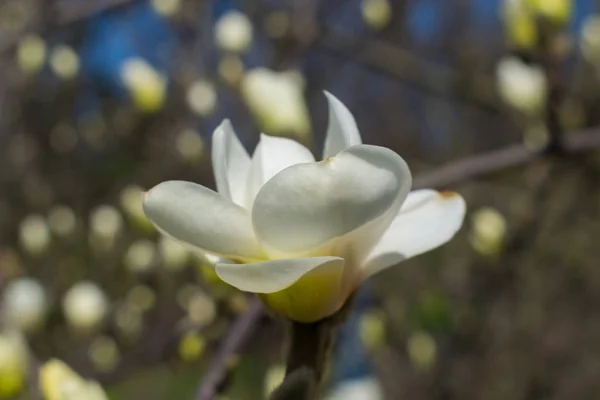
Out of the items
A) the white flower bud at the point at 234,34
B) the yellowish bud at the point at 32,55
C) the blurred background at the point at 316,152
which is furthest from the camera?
the yellowish bud at the point at 32,55

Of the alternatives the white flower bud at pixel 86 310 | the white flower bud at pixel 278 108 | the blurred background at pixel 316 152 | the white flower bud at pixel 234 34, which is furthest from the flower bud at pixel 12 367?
the white flower bud at pixel 234 34

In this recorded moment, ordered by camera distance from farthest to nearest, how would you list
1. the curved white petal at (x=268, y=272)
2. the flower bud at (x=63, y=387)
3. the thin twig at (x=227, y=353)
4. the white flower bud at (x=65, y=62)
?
the white flower bud at (x=65, y=62) → the thin twig at (x=227, y=353) → the flower bud at (x=63, y=387) → the curved white petal at (x=268, y=272)

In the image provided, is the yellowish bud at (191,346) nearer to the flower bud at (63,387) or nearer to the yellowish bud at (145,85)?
the flower bud at (63,387)

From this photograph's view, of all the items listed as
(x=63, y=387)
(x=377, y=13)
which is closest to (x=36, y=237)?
(x=377, y=13)

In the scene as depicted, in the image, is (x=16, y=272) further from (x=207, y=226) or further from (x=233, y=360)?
(x=207, y=226)

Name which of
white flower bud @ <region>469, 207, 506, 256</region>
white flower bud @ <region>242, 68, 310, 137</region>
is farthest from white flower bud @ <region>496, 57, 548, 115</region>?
white flower bud @ <region>242, 68, 310, 137</region>

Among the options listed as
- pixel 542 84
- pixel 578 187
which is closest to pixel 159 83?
pixel 542 84
